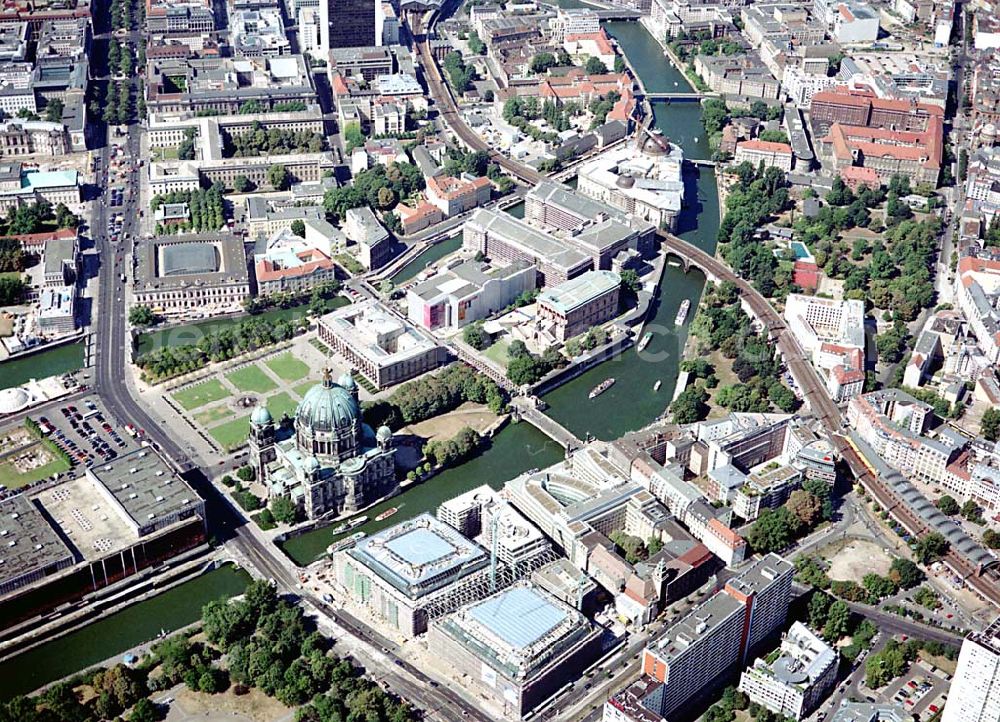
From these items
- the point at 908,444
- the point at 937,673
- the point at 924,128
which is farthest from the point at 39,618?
the point at 924,128

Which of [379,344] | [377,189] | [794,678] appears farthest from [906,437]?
[377,189]

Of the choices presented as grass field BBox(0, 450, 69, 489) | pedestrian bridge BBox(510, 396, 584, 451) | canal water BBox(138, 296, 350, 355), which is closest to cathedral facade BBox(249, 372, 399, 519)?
pedestrian bridge BBox(510, 396, 584, 451)

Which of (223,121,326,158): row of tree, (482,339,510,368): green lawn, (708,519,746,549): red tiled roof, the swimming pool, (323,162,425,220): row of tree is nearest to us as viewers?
(708,519,746,549): red tiled roof

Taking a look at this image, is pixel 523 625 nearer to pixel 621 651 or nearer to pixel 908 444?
pixel 621 651

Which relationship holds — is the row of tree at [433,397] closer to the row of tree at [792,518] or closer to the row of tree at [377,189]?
the row of tree at [792,518]

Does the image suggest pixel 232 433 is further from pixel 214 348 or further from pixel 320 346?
pixel 320 346

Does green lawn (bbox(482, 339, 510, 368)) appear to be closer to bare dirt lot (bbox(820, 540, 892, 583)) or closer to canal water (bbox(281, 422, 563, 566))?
canal water (bbox(281, 422, 563, 566))

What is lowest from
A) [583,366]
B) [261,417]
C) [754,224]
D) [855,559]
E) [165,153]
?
[855,559]
